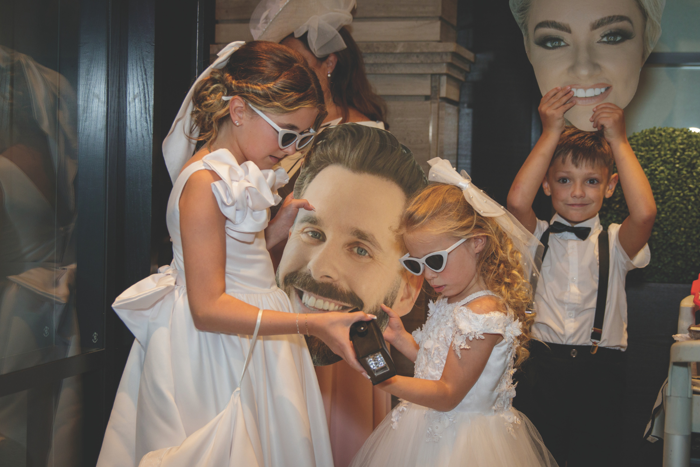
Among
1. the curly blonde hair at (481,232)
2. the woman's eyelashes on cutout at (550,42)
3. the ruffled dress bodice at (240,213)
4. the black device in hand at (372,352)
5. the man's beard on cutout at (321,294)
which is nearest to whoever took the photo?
the black device in hand at (372,352)

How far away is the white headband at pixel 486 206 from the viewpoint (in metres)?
1.98

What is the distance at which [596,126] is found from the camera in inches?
107

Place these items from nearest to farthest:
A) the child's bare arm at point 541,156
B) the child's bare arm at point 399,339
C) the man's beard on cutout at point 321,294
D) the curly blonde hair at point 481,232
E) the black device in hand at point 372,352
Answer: the black device in hand at point 372,352
the curly blonde hair at point 481,232
the child's bare arm at point 399,339
the man's beard on cutout at point 321,294
the child's bare arm at point 541,156

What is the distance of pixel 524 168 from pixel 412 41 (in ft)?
3.13

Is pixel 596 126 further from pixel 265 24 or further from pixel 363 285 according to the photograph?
pixel 265 24

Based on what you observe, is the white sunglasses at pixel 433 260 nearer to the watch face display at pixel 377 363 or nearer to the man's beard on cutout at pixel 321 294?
the watch face display at pixel 377 363

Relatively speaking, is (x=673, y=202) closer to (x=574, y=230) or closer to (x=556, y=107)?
(x=574, y=230)

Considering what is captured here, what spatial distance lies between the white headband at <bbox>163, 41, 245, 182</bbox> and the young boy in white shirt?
58.7 inches

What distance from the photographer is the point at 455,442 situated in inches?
76.0

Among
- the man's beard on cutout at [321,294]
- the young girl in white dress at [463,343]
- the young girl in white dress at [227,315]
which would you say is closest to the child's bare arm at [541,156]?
the young girl in white dress at [463,343]

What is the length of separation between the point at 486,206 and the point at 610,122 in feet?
3.58

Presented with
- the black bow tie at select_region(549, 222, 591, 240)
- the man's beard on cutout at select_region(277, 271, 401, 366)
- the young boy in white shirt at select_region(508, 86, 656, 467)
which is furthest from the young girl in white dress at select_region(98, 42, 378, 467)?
the black bow tie at select_region(549, 222, 591, 240)

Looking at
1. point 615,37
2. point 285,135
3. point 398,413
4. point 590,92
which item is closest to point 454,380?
point 398,413

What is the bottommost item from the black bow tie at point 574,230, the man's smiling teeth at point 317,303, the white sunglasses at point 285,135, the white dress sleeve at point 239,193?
the man's smiling teeth at point 317,303
